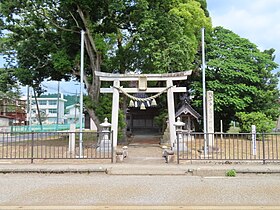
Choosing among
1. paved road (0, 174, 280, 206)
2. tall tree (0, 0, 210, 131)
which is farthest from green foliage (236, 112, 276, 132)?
paved road (0, 174, 280, 206)

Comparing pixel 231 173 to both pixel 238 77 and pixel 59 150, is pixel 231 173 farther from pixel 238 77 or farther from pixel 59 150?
pixel 238 77

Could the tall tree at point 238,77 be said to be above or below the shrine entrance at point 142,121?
above

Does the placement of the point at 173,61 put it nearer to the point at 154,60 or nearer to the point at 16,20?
the point at 154,60

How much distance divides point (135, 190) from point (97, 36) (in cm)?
1401

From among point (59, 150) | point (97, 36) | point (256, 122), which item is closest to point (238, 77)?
point (256, 122)

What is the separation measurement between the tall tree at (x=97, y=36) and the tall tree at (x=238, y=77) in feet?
12.7

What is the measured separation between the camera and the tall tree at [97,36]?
1673cm

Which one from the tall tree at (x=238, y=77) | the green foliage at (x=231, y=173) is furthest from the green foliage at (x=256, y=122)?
the green foliage at (x=231, y=173)

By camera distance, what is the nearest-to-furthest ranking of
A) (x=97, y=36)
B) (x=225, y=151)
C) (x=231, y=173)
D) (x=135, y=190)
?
(x=135, y=190) < (x=231, y=173) < (x=225, y=151) < (x=97, y=36)

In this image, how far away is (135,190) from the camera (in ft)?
21.7

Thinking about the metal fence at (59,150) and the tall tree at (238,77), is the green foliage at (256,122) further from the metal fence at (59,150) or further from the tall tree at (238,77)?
the metal fence at (59,150)

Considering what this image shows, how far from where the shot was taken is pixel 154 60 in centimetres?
1700

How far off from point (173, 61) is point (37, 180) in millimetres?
11338

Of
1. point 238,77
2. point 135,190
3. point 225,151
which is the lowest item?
point 135,190
